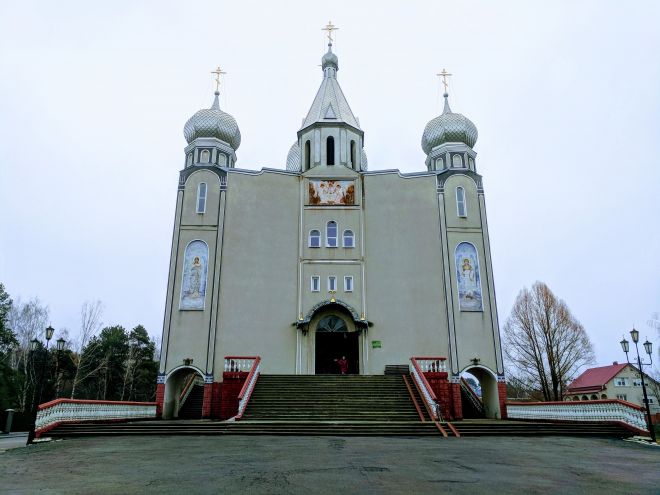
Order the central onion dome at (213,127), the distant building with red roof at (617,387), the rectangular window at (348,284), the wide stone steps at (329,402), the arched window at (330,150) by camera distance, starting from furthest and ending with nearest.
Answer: the distant building with red roof at (617,387) < the arched window at (330,150) < the central onion dome at (213,127) < the rectangular window at (348,284) < the wide stone steps at (329,402)

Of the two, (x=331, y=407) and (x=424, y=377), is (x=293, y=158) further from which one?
(x=331, y=407)

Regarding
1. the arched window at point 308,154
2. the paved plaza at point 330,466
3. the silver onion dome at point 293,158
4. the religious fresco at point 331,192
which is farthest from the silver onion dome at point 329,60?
the paved plaza at point 330,466

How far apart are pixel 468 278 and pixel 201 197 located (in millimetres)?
14666

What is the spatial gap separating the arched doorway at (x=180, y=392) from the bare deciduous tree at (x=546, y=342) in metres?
21.2

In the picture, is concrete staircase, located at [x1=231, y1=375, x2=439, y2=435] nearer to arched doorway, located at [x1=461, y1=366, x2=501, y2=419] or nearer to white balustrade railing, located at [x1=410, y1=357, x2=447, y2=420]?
white balustrade railing, located at [x1=410, y1=357, x2=447, y2=420]

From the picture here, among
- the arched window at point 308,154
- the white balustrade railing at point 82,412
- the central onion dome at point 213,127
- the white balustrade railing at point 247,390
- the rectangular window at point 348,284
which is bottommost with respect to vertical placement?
the white balustrade railing at point 82,412

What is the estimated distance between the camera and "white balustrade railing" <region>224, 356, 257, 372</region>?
22658mm

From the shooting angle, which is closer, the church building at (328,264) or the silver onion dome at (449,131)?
the church building at (328,264)

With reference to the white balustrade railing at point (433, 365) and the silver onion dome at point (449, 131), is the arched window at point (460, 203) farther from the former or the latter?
the white balustrade railing at point (433, 365)

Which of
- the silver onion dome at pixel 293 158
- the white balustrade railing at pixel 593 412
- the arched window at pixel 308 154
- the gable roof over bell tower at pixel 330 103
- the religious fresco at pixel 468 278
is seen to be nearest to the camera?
the white balustrade railing at pixel 593 412

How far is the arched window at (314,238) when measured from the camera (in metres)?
27.9

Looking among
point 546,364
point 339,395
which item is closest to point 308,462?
point 339,395

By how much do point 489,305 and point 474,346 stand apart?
228cm

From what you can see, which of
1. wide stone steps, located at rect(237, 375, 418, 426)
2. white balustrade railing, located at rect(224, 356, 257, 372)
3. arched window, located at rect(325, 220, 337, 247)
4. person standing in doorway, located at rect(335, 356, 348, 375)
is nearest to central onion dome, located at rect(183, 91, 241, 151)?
arched window, located at rect(325, 220, 337, 247)
